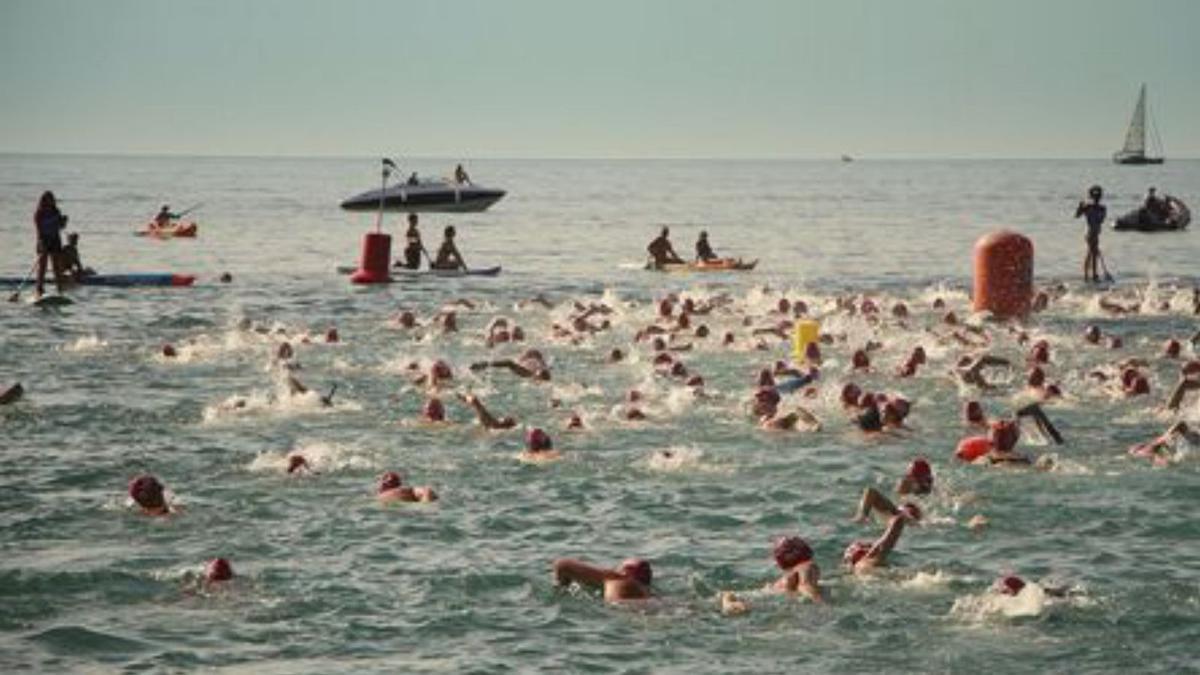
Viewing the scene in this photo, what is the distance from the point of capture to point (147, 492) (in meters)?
16.2

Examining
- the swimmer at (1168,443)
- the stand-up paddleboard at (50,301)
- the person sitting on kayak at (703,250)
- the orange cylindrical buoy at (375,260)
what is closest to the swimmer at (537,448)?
the swimmer at (1168,443)

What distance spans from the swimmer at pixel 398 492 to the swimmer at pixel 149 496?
7.45 feet

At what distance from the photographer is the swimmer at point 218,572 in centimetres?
1363

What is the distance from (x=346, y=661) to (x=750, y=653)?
10.2 ft

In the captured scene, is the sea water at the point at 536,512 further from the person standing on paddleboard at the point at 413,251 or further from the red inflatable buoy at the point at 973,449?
the person standing on paddleboard at the point at 413,251

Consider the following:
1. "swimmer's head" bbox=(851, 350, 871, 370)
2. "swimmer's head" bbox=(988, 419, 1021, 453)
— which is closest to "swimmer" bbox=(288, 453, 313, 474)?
"swimmer's head" bbox=(988, 419, 1021, 453)

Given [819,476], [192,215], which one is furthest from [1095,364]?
[192,215]

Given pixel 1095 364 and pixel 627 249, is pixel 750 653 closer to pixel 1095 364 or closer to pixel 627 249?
pixel 1095 364

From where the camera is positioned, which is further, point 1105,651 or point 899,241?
point 899,241

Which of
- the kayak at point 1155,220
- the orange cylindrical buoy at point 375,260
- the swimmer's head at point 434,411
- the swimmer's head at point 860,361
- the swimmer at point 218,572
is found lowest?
the swimmer at point 218,572

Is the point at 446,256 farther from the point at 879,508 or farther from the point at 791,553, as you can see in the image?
the point at 791,553

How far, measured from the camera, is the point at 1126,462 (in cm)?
1892

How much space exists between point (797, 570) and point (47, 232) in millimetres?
29821

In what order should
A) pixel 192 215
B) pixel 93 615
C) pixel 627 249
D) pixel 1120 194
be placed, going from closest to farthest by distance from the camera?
pixel 93 615, pixel 627 249, pixel 192 215, pixel 1120 194
